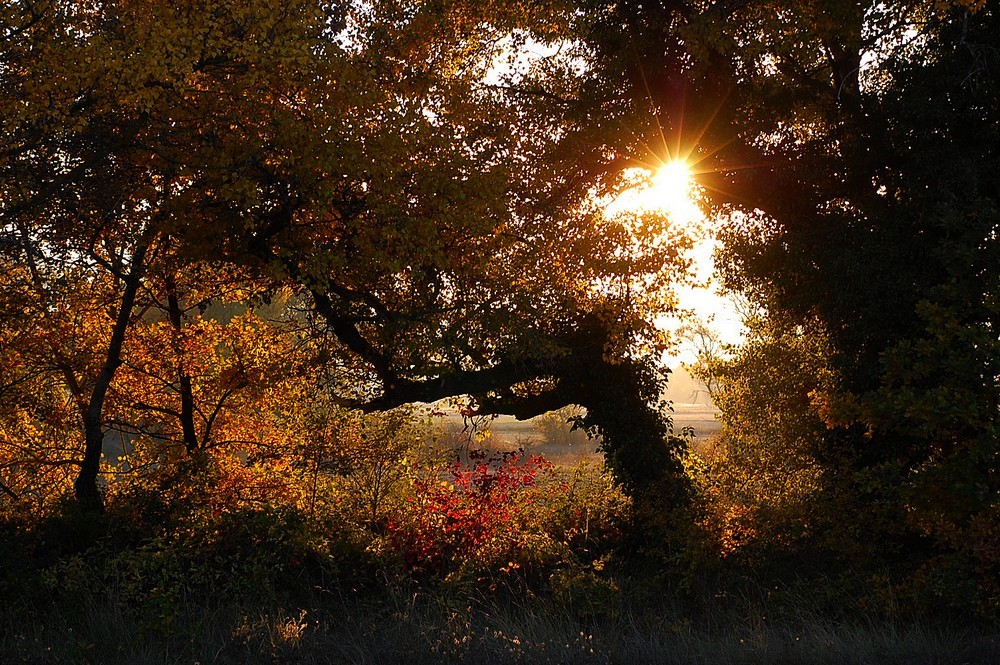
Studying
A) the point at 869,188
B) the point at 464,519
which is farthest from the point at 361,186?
the point at 869,188

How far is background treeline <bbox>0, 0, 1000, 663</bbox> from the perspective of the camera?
827 cm

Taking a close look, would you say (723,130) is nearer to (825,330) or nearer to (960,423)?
(825,330)

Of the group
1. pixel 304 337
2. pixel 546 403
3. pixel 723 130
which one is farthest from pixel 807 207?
pixel 304 337

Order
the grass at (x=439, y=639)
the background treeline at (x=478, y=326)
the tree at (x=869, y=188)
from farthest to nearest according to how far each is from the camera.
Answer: the tree at (x=869, y=188), the background treeline at (x=478, y=326), the grass at (x=439, y=639)

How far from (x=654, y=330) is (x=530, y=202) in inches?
109

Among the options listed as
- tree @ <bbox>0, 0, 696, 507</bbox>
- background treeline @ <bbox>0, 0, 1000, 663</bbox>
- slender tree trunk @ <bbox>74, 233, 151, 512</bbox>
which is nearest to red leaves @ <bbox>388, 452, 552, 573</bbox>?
background treeline @ <bbox>0, 0, 1000, 663</bbox>

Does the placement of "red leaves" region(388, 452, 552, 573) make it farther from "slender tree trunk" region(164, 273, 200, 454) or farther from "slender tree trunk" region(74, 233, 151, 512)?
"slender tree trunk" region(74, 233, 151, 512)

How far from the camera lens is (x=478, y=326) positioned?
36.0ft

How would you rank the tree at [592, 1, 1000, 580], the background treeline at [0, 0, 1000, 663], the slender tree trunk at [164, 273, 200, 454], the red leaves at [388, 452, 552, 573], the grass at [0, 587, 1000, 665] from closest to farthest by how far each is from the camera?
the grass at [0, 587, 1000, 665], the background treeline at [0, 0, 1000, 663], the tree at [592, 1, 1000, 580], the red leaves at [388, 452, 552, 573], the slender tree trunk at [164, 273, 200, 454]

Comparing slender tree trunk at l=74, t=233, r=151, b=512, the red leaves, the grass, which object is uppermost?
slender tree trunk at l=74, t=233, r=151, b=512

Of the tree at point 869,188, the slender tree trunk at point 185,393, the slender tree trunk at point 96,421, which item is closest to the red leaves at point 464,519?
the slender tree trunk at point 185,393

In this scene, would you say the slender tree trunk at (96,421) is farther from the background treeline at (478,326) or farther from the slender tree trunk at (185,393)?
the slender tree trunk at (185,393)

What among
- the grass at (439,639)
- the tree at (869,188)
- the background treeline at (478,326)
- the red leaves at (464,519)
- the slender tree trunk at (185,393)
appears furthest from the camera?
the slender tree trunk at (185,393)

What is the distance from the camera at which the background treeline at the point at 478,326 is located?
8266mm
